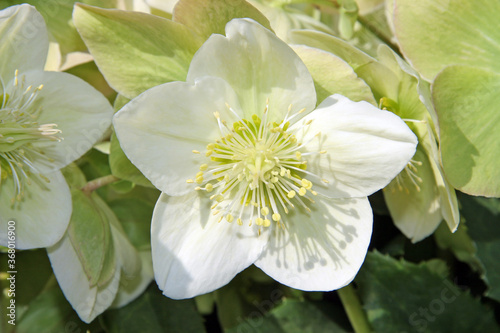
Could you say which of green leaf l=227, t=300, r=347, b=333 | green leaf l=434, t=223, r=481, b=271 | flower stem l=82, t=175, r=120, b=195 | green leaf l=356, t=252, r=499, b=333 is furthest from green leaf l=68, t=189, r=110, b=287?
green leaf l=434, t=223, r=481, b=271

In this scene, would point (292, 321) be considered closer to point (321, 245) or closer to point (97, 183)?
point (321, 245)

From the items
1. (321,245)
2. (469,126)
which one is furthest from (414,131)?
(321,245)

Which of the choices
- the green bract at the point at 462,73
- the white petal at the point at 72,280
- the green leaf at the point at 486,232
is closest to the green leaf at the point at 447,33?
the green bract at the point at 462,73

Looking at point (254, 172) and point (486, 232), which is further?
point (486, 232)

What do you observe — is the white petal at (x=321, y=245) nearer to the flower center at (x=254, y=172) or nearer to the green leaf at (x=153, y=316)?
the flower center at (x=254, y=172)

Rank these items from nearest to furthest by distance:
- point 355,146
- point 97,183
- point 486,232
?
1. point 355,146
2. point 97,183
3. point 486,232

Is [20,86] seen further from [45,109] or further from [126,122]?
[126,122]

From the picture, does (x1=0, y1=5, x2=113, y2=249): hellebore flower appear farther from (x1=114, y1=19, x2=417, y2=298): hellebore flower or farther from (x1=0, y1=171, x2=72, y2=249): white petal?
(x1=114, y1=19, x2=417, y2=298): hellebore flower

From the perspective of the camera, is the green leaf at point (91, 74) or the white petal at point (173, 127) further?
the green leaf at point (91, 74)
